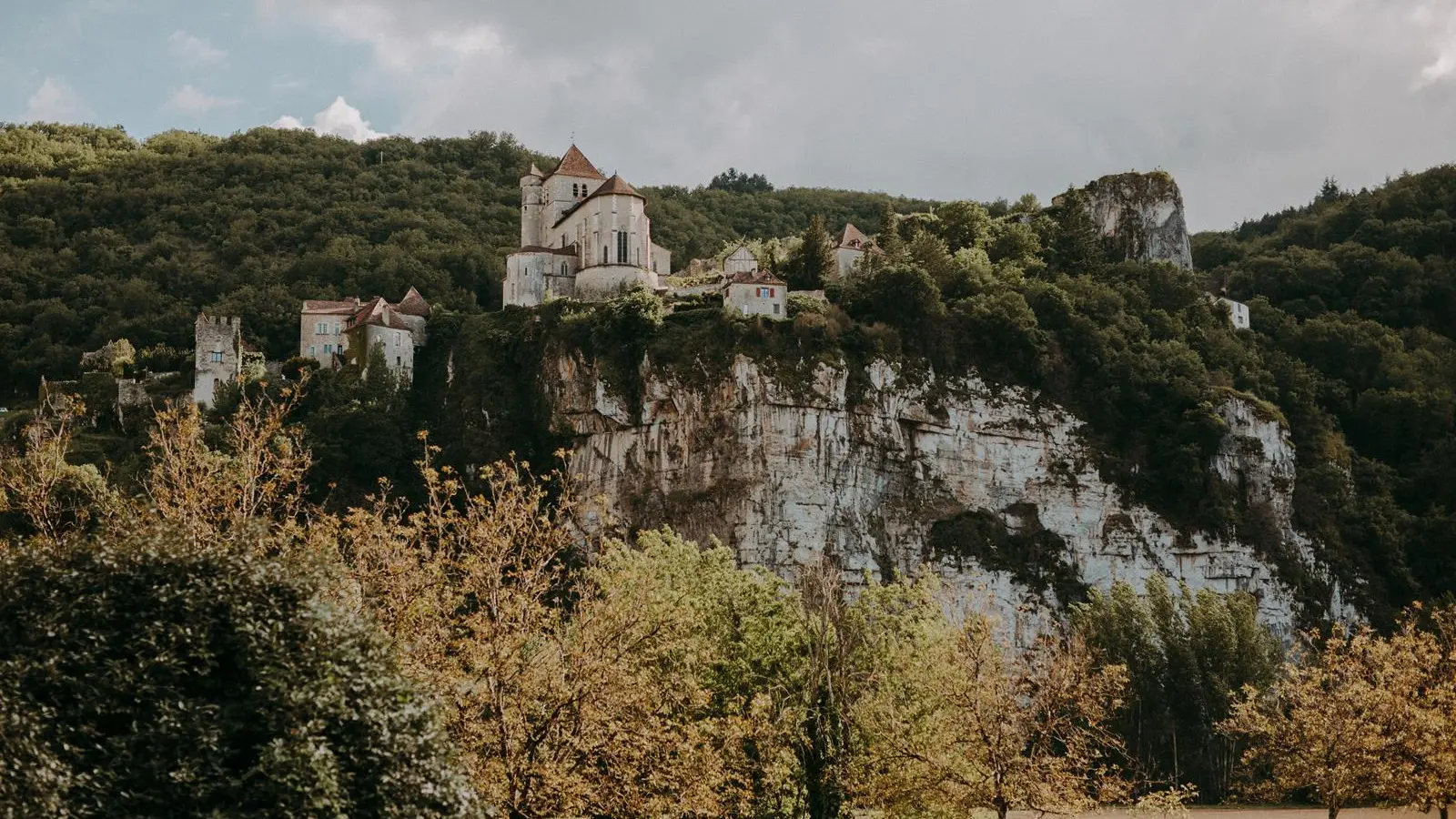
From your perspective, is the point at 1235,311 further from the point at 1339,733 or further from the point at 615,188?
the point at 1339,733

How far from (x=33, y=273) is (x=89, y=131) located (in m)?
41.3

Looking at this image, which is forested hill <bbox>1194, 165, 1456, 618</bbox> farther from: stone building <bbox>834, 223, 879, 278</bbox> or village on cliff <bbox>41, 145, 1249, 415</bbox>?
stone building <bbox>834, 223, 879, 278</bbox>

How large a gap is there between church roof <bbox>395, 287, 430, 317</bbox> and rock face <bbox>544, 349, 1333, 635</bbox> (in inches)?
441

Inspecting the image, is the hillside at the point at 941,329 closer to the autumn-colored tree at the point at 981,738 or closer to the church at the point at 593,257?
the church at the point at 593,257

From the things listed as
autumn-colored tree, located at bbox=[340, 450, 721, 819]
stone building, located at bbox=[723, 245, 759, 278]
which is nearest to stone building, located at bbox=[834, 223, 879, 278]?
stone building, located at bbox=[723, 245, 759, 278]

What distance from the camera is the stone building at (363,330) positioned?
78938 millimetres

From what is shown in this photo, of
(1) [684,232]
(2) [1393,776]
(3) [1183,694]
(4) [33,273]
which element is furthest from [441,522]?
(1) [684,232]

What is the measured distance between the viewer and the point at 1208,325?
88.7 m

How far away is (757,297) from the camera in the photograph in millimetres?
75062

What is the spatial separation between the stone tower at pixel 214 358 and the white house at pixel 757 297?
2507 cm

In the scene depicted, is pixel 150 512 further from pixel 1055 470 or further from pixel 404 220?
pixel 404 220

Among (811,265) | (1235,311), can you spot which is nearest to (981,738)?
(811,265)

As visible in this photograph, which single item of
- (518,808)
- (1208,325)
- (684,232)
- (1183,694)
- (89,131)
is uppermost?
(89,131)

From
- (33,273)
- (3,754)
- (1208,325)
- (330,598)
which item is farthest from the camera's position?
(33,273)
